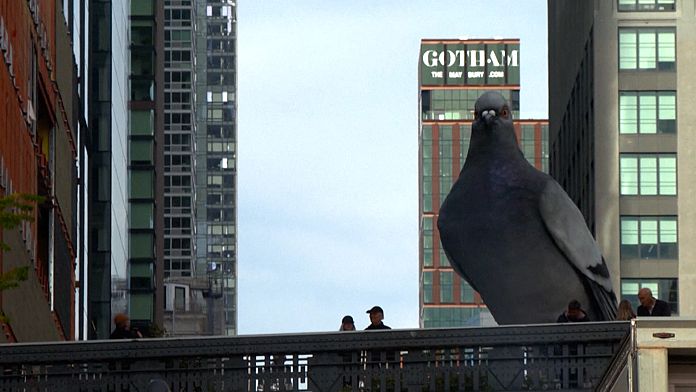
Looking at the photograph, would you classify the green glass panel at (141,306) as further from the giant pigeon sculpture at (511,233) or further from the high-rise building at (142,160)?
the giant pigeon sculpture at (511,233)

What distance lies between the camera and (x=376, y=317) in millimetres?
29656

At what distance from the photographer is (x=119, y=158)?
305 feet

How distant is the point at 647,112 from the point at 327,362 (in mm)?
77266

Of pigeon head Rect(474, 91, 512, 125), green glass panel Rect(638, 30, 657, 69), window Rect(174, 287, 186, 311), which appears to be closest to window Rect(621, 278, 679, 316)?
green glass panel Rect(638, 30, 657, 69)

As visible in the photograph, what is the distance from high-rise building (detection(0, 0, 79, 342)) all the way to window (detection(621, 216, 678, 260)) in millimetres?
36374

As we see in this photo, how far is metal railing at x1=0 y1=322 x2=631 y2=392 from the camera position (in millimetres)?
29328

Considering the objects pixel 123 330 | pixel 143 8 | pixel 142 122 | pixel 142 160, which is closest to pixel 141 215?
pixel 142 160

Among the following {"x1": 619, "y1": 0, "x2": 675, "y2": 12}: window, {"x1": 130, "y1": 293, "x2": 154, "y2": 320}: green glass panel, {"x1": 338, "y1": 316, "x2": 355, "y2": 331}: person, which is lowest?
{"x1": 130, "y1": 293, "x2": 154, "y2": 320}: green glass panel

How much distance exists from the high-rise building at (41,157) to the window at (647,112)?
37267 mm

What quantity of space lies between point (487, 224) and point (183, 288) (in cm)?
12691

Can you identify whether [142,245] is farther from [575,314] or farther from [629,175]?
[575,314]

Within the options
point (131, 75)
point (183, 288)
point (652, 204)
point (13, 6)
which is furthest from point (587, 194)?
point (13, 6)

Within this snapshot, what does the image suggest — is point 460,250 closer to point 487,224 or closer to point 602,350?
point 487,224

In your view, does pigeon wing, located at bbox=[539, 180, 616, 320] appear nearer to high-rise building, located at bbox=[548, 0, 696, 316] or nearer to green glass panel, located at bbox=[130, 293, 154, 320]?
high-rise building, located at bbox=[548, 0, 696, 316]
